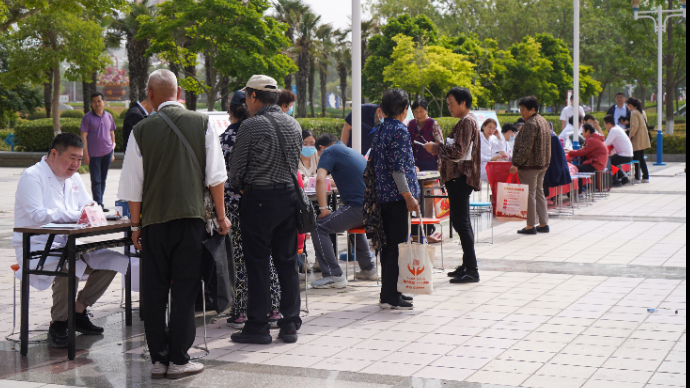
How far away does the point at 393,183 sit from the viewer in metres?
6.20

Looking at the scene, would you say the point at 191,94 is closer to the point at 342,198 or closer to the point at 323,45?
the point at 323,45

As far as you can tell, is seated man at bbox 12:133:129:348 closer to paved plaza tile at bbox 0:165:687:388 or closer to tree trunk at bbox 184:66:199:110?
paved plaza tile at bbox 0:165:687:388

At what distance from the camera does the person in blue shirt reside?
6164 mm

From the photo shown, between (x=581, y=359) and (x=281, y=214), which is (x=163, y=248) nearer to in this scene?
(x=281, y=214)

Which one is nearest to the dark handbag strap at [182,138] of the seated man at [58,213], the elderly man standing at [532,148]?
the seated man at [58,213]

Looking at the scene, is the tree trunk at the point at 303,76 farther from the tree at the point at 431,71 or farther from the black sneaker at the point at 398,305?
the black sneaker at the point at 398,305

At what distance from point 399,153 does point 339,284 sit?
171 cm

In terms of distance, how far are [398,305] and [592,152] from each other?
9742 mm

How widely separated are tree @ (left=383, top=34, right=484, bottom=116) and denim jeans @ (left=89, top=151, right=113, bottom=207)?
22.4 meters

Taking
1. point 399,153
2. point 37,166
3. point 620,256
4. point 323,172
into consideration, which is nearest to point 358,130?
point 323,172

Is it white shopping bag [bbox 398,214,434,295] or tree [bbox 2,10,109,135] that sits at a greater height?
tree [bbox 2,10,109,135]

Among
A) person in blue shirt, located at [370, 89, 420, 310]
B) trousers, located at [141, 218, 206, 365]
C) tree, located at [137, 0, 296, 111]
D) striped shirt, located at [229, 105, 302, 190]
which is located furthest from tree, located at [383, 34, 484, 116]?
trousers, located at [141, 218, 206, 365]

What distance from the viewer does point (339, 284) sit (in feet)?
24.0

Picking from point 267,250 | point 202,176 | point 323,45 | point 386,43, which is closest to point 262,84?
point 202,176
